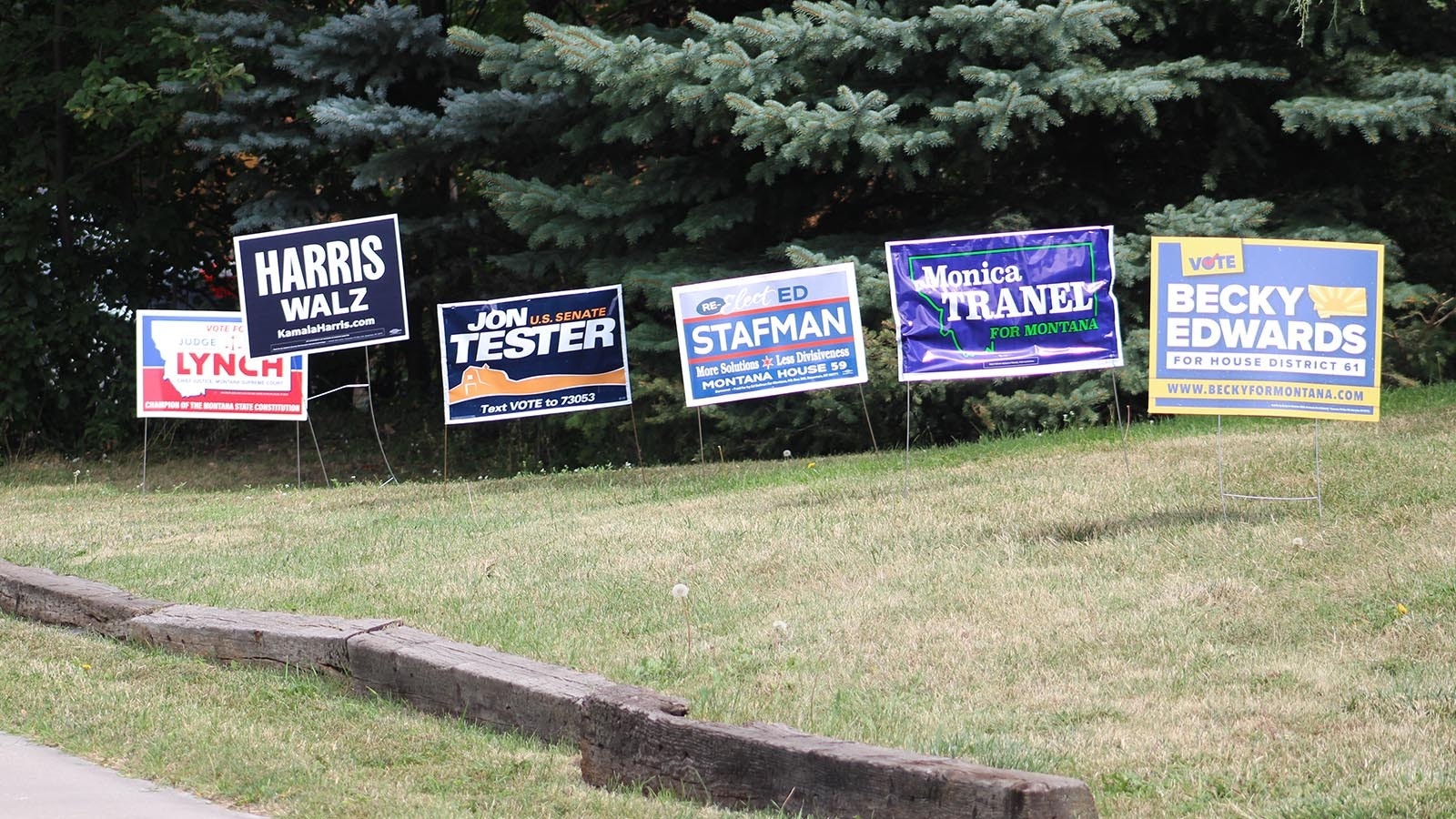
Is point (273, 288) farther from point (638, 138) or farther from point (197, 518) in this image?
point (638, 138)

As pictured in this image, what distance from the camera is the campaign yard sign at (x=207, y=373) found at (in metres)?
16.0

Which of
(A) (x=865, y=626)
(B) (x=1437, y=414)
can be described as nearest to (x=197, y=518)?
(A) (x=865, y=626)

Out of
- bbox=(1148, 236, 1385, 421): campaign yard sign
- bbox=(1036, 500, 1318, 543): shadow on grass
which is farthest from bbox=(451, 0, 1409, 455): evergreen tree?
bbox=(1036, 500, 1318, 543): shadow on grass

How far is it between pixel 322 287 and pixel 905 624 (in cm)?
920

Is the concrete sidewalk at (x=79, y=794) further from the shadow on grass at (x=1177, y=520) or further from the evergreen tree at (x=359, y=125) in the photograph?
the evergreen tree at (x=359, y=125)

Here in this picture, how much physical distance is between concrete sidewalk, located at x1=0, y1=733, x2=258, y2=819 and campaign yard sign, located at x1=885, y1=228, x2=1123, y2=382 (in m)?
6.34

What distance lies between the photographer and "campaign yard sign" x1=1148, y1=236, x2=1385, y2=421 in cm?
869

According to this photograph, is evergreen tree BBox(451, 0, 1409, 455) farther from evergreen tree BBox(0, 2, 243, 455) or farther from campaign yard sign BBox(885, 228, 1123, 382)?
evergreen tree BBox(0, 2, 243, 455)

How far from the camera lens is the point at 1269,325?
878cm

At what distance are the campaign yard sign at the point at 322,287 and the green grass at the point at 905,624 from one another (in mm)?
2917

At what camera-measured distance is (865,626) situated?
23.2ft

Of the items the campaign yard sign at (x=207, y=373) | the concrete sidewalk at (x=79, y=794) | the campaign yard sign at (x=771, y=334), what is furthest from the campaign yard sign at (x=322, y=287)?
the concrete sidewalk at (x=79, y=794)

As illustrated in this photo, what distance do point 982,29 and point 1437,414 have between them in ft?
16.2

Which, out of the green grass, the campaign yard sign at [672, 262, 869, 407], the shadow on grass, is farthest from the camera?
the campaign yard sign at [672, 262, 869, 407]
